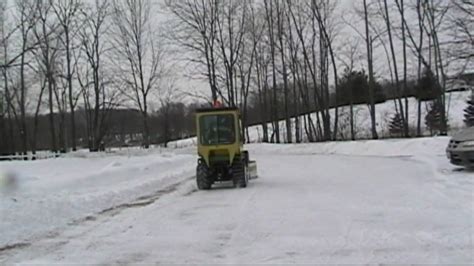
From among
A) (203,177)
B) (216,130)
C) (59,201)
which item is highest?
(216,130)

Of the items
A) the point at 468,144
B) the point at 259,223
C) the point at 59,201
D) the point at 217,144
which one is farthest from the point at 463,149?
the point at 59,201

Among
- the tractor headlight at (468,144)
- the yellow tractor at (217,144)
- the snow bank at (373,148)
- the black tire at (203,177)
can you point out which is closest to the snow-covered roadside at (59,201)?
the black tire at (203,177)

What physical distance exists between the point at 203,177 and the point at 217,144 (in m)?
1.16

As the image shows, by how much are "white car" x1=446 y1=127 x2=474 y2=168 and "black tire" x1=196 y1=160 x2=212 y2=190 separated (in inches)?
→ 311

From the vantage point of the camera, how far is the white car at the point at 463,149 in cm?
1881

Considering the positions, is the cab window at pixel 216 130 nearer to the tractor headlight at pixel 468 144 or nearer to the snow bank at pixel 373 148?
the tractor headlight at pixel 468 144

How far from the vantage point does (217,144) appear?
1958cm

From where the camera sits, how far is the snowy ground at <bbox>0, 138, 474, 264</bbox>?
8.39 m

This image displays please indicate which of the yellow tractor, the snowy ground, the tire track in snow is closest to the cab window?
the yellow tractor

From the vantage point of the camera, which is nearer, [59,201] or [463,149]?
[59,201]

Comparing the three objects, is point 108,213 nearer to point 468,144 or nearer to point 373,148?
point 468,144

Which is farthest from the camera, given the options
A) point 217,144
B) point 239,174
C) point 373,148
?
point 373,148

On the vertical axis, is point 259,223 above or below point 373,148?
below

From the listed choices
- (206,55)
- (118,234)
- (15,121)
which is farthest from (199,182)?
(15,121)
